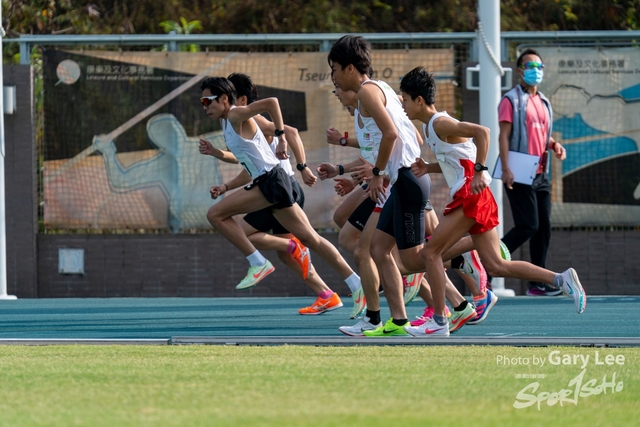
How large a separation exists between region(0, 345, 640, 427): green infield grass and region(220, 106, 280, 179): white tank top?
290 cm

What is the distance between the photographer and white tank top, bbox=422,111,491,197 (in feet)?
26.0

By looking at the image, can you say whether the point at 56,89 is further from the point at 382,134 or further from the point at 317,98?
the point at 382,134

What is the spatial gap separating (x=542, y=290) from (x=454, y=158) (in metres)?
4.69

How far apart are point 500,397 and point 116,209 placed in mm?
8944

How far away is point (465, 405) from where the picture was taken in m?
5.06

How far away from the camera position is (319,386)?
5.60 metres

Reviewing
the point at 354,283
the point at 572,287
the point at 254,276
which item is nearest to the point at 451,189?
the point at 572,287

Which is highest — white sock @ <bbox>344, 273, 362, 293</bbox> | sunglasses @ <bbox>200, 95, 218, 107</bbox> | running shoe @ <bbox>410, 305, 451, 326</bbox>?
sunglasses @ <bbox>200, 95, 218, 107</bbox>

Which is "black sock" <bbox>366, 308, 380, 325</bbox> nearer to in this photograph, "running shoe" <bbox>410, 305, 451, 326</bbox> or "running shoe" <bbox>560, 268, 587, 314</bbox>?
"running shoe" <bbox>410, 305, 451, 326</bbox>

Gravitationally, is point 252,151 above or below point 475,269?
above

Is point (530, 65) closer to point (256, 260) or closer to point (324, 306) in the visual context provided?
point (324, 306)

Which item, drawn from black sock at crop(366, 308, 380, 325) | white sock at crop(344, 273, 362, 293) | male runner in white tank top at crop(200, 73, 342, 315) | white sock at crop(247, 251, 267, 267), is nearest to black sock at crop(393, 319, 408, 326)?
black sock at crop(366, 308, 380, 325)

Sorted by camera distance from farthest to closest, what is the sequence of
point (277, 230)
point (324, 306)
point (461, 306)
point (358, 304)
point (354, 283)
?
point (277, 230), point (324, 306), point (354, 283), point (358, 304), point (461, 306)

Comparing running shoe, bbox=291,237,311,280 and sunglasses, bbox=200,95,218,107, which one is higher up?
sunglasses, bbox=200,95,218,107
